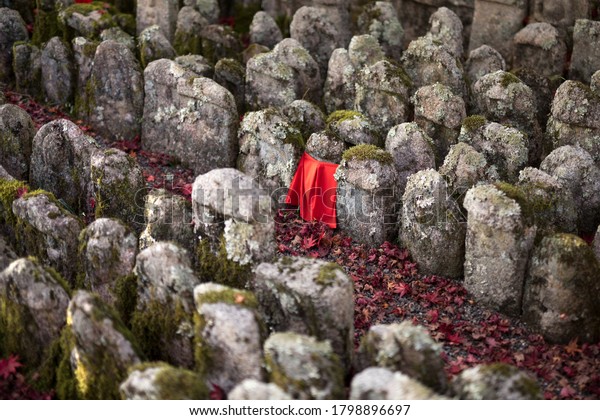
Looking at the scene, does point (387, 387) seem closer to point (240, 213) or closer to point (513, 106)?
point (240, 213)

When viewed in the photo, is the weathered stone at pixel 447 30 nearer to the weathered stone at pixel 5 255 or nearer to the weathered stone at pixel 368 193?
the weathered stone at pixel 368 193

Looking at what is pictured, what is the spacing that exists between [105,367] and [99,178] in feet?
10.7

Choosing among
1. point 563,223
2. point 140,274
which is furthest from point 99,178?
point 563,223

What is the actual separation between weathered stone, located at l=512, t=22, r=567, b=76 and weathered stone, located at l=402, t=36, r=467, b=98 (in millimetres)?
2035

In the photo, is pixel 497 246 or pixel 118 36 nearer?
pixel 497 246

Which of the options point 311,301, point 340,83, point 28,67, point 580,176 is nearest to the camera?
point 311,301

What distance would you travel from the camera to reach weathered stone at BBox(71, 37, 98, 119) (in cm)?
1307

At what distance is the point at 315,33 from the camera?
1467cm

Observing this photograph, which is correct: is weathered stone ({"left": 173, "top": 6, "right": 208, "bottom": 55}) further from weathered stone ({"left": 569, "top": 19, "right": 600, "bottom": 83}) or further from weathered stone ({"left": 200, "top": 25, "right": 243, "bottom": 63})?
weathered stone ({"left": 569, "top": 19, "right": 600, "bottom": 83})

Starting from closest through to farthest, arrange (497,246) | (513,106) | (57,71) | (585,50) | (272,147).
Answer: (497,246) → (272,147) → (513,106) → (57,71) → (585,50)

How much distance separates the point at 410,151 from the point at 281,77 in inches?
110

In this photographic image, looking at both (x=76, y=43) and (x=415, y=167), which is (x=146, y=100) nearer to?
(x=76, y=43)

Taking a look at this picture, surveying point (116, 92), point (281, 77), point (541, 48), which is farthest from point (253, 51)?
point (541, 48)

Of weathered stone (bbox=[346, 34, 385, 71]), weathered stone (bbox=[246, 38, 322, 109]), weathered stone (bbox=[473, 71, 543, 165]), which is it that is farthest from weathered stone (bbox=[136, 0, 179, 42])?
weathered stone (bbox=[473, 71, 543, 165])
